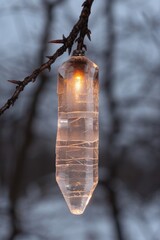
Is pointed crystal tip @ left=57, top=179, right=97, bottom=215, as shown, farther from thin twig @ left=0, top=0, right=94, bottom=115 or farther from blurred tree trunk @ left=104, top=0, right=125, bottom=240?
blurred tree trunk @ left=104, top=0, right=125, bottom=240

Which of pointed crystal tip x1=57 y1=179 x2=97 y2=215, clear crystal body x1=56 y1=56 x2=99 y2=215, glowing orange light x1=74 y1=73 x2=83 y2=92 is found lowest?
pointed crystal tip x1=57 y1=179 x2=97 y2=215

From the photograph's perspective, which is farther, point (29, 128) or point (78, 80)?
point (29, 128)

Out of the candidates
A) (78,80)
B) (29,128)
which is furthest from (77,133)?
(29,128)

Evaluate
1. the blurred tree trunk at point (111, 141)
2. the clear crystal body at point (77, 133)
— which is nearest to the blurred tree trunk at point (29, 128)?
the blurred tree trunk at point (111, 141)

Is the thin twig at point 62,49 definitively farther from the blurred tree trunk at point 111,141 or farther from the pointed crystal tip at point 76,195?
the blurred tree trunk at point 111,141

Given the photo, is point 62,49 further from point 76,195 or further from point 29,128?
point 29,128

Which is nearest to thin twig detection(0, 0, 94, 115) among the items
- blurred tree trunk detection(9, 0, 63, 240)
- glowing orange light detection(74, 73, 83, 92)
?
glowing orange light detection(74, 73, 83, 92)
